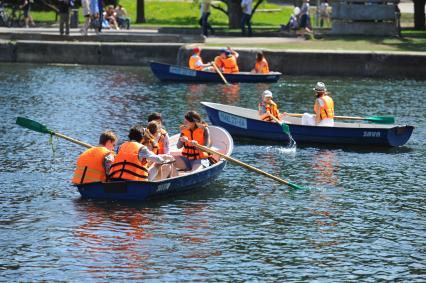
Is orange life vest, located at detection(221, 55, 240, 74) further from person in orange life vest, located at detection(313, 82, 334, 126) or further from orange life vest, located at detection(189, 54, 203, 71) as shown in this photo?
person in orange life vest, located at detection(313, 82, 334, 126)

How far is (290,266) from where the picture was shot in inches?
759

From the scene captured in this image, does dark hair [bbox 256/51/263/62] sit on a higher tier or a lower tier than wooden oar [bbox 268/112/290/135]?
higher

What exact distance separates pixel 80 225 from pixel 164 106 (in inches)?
674

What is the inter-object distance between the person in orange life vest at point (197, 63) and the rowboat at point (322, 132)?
1328cm

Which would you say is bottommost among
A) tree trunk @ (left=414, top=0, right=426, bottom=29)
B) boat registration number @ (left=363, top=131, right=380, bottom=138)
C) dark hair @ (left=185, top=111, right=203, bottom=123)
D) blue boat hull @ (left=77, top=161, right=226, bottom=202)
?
blue boat hull @ (left=77, top=161, right=226, bottom=202)

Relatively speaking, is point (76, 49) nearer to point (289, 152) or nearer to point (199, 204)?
point (289, 152)

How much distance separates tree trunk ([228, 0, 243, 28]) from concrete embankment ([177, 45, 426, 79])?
1221 cm

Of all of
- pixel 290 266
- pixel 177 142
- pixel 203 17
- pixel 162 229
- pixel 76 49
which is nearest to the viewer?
pixel 290 266

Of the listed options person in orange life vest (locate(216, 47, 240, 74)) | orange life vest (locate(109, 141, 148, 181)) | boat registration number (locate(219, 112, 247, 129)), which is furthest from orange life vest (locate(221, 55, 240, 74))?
orange life vest (locate(109, 141, 148, 181))

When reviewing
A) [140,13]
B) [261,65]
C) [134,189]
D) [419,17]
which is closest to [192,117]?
[134,189]

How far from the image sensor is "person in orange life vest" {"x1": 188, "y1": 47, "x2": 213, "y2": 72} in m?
45.3

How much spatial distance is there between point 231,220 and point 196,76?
2340cm

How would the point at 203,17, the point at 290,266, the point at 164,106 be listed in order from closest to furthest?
the point at 290,266 < the point at 164,106 < the point at 203,17

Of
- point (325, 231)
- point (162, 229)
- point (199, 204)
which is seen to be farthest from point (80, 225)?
point (325, 231)
